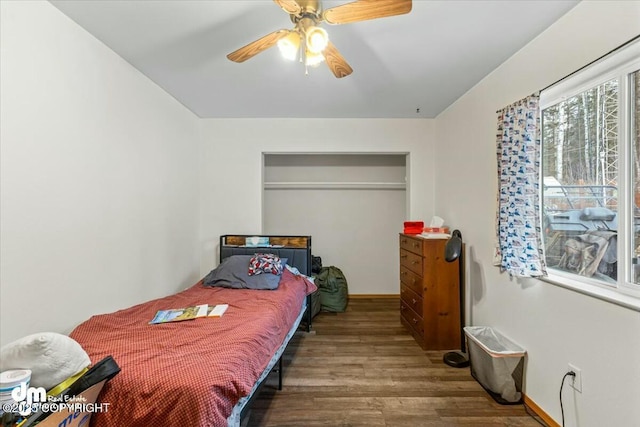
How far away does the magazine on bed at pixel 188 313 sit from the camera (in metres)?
1.95

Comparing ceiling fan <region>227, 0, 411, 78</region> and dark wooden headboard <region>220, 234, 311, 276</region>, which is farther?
dark wooden headboard <region>220, 234, 311, 276</region>

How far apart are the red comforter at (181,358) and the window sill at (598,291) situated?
1.82m

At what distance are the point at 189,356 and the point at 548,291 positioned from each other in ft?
7.14

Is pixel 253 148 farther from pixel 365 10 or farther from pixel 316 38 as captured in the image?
pixel 365 10

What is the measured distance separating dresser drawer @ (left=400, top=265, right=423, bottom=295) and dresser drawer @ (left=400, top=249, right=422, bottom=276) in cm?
5

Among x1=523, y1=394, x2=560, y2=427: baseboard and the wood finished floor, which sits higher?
x1=523, y1=394, x2=560, y2=427: baseboard

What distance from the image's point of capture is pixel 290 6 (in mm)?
1380

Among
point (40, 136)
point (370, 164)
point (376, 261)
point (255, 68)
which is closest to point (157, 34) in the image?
point (255, 68)

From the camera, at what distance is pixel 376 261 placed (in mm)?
4410

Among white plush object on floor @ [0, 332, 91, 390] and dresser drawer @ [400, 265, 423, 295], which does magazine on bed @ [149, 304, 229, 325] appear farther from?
dresser drawer @ [400, 265, 423, 295]

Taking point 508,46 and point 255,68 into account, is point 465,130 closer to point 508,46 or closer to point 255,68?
point 508,46

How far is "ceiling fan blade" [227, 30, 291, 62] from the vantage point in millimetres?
1558

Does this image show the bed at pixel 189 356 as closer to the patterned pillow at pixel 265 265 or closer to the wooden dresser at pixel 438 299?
the patterned pillow at pixel 265 265

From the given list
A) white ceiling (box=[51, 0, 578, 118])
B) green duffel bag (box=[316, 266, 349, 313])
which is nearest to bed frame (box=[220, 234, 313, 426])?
green duffel bag (box=[316, 266, 349, 313])
